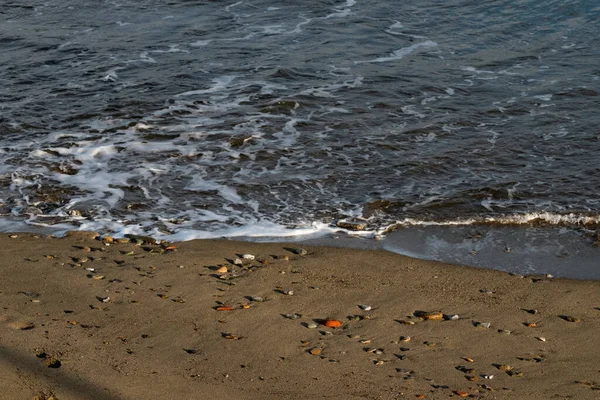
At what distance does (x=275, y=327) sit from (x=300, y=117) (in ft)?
20.0

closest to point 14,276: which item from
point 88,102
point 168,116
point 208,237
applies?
point 208,237

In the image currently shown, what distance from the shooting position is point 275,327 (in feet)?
19.7

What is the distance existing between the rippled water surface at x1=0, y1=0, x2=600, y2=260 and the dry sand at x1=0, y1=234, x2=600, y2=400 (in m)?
0.96

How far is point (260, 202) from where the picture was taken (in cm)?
879

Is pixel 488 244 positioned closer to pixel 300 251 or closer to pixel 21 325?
pixel 300 251

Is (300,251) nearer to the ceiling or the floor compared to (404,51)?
nearer to the ceiling

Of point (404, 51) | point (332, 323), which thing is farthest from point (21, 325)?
point (404, 51)

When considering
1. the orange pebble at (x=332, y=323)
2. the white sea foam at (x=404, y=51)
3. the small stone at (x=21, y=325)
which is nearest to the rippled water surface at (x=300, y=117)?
the white sea foam at (x=404, y=51)

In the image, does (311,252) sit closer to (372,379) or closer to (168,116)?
(372,379)

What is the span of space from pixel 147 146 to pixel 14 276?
3992mm

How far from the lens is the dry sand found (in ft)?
17.1

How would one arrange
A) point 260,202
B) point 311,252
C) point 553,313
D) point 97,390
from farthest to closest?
point 260,202 < point 311,252 < point 553,313 < point 97,390

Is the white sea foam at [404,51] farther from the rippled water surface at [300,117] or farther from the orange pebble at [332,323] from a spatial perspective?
the orange pebble at [332,323]

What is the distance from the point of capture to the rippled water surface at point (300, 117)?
8.66 meters
